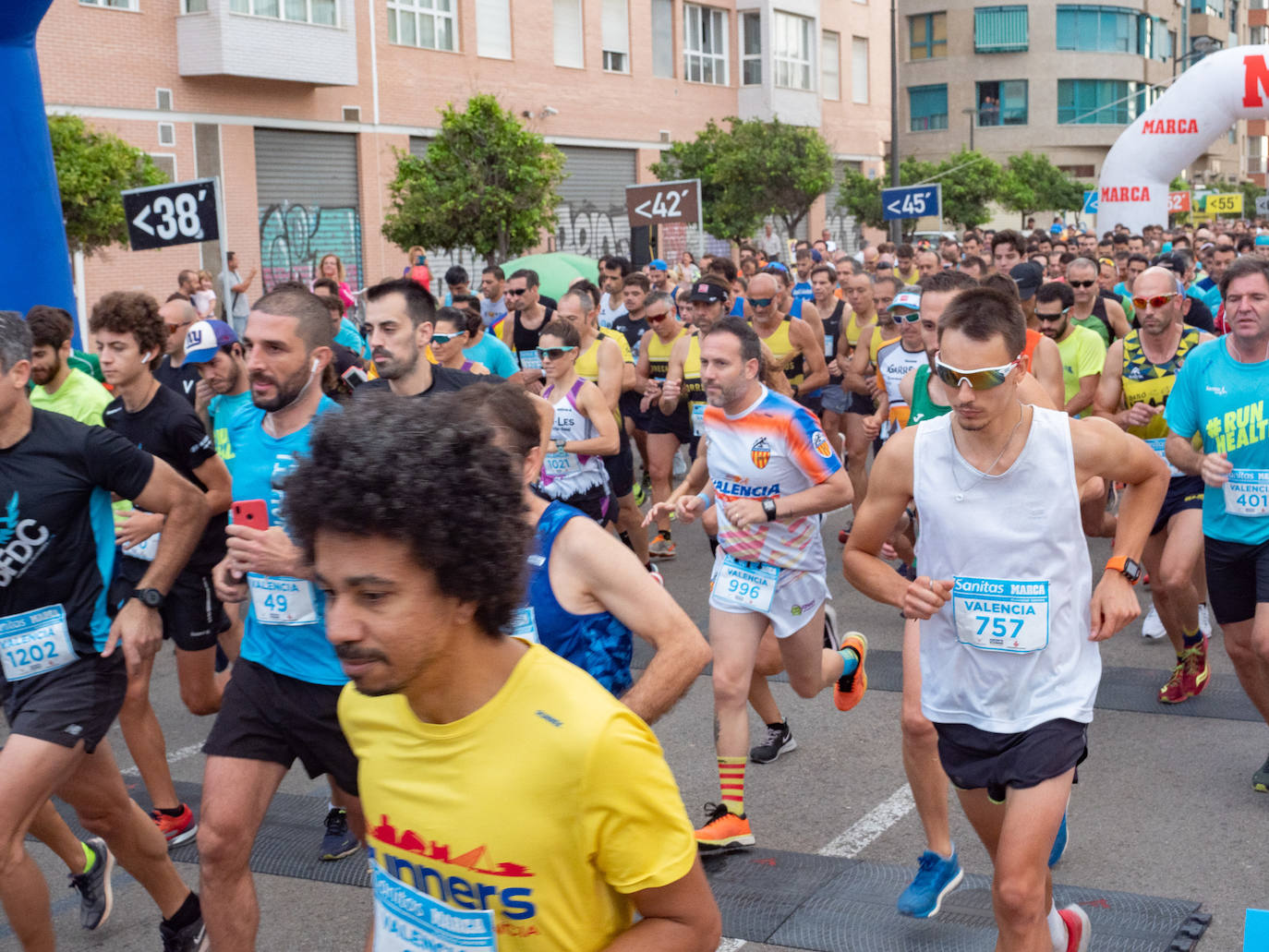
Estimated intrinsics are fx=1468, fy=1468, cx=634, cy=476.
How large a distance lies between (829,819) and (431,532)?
4.09m

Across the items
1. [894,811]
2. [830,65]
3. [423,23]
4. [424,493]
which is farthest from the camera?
[830,65]

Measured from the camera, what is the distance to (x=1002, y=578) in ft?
12.7

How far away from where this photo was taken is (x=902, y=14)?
74.3m

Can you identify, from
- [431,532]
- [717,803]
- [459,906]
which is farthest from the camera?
[717,803]

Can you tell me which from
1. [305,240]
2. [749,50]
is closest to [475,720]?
[305,240]

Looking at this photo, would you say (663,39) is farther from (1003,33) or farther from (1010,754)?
(1003,33)

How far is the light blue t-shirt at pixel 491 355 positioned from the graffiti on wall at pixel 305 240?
18.7 m

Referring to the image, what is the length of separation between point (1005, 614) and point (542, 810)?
210 cm

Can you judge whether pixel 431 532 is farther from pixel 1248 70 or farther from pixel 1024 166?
pixel 1024 166

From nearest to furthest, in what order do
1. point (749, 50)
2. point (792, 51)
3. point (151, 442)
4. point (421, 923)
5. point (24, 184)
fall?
1. point (421, 923)
2. point (151, 442)
3. point (24, 184)
4. point (749, 50)
5. point (792, 51)

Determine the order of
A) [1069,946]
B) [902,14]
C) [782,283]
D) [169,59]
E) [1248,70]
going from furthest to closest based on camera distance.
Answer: [902,14], [169,59], [1248,70], [782,283], [1069,946]

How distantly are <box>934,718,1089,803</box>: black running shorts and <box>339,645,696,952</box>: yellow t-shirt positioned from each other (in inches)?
75.0

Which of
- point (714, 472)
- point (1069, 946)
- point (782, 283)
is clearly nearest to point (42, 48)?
point (782, 283)

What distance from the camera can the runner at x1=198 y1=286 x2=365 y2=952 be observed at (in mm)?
3807
